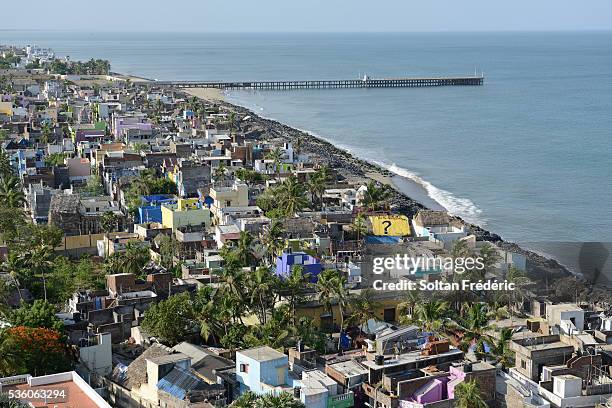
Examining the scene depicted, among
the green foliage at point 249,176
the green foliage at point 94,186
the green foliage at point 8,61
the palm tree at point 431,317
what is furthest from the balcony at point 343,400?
the green foliage at point 8,61

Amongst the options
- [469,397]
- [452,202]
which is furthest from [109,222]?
[452,202]

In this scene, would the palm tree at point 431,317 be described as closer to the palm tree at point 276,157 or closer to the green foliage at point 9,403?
the green foliage at point 9,403

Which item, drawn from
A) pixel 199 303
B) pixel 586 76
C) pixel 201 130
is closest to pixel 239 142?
pixel 201 130

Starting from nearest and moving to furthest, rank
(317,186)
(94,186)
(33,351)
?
(33,351)
(317,186)
(94,186)

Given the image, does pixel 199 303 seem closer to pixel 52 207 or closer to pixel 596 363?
pixel 596 363

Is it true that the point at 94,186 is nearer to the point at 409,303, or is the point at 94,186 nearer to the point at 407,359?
the point at 409,303
